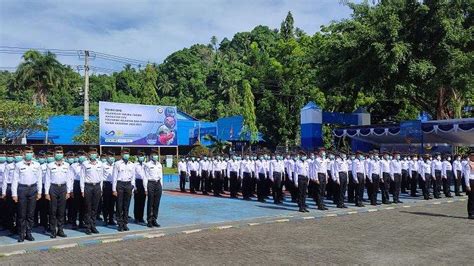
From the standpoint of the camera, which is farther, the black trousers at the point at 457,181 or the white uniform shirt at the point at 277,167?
the black trousers at the point at 457,181

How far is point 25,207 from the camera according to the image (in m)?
9.55

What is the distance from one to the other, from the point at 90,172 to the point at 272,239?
164 inches

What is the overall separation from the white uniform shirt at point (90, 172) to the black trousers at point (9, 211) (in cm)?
142

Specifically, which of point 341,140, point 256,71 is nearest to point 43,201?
point 341,140

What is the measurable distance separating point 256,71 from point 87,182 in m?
A: 30.7

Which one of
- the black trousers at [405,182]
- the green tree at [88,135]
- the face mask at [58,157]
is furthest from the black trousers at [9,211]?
the green tree at [88,135]

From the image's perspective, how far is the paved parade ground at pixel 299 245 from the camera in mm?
7660

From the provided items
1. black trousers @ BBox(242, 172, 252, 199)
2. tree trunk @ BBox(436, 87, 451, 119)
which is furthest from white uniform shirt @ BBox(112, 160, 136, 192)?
tree trunk @ BBox(436, 87, 451, 119)

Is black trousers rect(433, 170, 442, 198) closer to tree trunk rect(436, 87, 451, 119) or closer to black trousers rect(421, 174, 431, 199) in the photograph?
black trousers rect(421, 174, 431, 199)

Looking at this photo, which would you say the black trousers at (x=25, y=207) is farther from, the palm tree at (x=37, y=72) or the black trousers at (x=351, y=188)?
the palm tree at (x=37, y=72)

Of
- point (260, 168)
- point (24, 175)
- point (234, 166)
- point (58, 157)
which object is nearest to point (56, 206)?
point (24, 175)

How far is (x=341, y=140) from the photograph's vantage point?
1272 inches

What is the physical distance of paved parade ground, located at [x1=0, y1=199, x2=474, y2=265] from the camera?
7660 mm

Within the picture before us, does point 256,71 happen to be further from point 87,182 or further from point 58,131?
point 87,182
